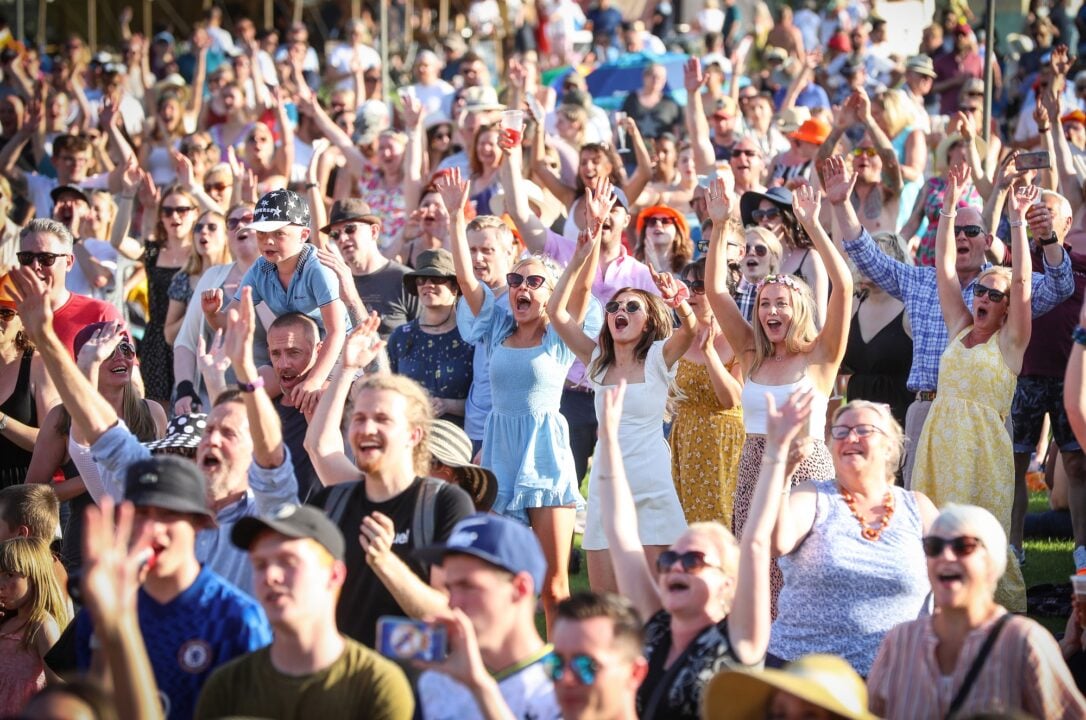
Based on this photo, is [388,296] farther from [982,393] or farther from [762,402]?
[982,393]

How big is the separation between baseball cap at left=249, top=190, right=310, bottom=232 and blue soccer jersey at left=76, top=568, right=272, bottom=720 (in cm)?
310

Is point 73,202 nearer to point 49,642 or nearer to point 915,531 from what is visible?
point 49,642

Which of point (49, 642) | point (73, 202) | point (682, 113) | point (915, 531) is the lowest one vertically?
point (49, 642)

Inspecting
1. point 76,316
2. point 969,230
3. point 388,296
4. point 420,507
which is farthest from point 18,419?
point 969,230

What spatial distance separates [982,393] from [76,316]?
4258mm

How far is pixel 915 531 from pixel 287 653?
2230mm

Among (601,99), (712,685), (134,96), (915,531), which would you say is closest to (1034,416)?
(915,531)

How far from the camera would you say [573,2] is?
19672mm

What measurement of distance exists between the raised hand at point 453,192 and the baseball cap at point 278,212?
72cm

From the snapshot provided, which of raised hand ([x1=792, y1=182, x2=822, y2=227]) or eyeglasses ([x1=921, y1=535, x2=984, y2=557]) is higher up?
raised hand ([x1=792, y1=182, x2=822, y2=227])

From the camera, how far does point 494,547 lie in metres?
4.09

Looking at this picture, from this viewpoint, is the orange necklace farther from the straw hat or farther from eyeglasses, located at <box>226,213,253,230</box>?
eyeglasses, located at <box>226,213,253,230</box>

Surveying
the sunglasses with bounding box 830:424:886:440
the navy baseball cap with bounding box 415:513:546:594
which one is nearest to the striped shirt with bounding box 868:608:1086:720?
the sunglasses with bounding box 830:424:886:440

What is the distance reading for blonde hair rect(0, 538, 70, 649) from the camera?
5.77 meters
